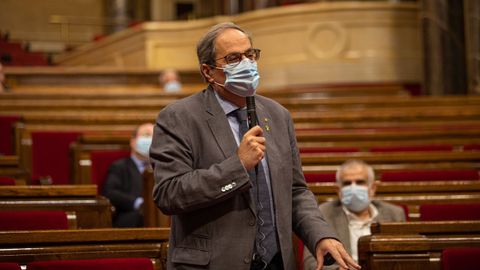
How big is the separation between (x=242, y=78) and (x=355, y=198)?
1.57m

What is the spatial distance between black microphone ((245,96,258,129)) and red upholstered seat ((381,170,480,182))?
225 centimetres

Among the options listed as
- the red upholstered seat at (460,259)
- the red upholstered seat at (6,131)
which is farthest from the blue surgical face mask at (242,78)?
the red upholstered seat at (6,131)

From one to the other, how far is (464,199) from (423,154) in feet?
2.36

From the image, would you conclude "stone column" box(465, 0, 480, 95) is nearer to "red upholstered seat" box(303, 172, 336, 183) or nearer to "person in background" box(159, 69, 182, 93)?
"person in background" box(159, 69, 182, 93)

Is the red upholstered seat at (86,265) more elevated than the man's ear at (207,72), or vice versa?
the man's ear at (207,72)

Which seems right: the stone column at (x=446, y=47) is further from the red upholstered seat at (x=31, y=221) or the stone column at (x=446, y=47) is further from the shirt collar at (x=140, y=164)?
the red upholstered seat at (x=31, y=221)

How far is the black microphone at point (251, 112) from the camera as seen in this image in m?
2.01

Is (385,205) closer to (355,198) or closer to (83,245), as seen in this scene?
(355,198)

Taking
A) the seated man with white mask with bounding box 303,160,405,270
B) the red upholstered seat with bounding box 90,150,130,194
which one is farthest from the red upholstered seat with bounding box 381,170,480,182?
the red upholstered seat with bounding box 90,150,130,194

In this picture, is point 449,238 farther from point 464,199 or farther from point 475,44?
point 475,44

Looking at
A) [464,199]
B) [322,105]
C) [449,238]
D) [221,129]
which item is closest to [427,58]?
[322,105]

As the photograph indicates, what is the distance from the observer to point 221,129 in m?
2.06

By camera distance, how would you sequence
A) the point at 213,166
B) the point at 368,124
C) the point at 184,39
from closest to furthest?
1. the point at 213,166
2. the point at 368,124
3. the point at 184,39

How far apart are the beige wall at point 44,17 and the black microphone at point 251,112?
1109cm
